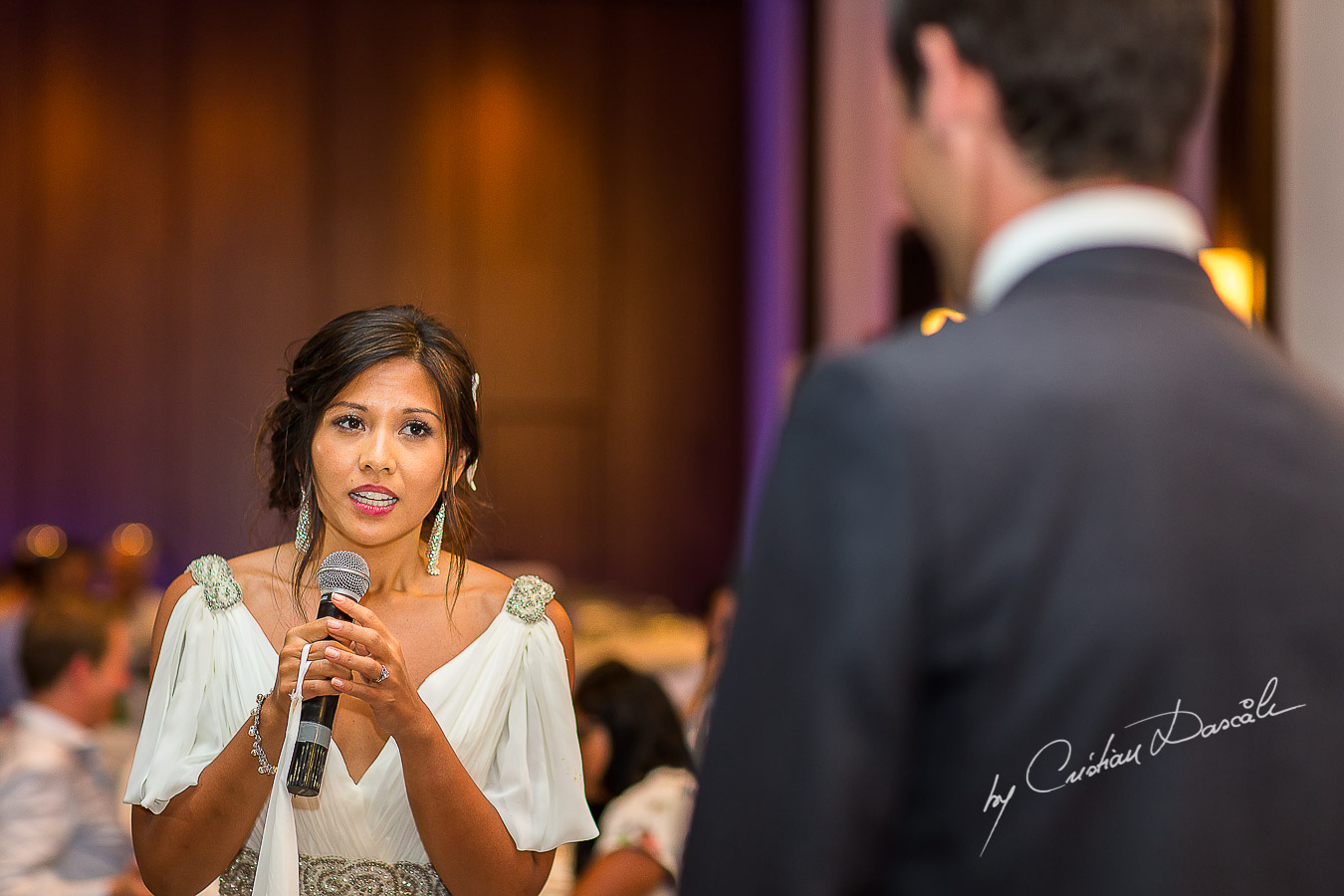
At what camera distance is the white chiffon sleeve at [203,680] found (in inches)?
46.3

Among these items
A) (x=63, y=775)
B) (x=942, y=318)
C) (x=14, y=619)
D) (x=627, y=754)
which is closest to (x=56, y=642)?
(x=63, y=775)

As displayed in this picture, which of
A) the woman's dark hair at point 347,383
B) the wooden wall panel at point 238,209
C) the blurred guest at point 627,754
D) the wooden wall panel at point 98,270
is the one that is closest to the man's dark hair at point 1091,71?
the woman's dark hair at point 347,383

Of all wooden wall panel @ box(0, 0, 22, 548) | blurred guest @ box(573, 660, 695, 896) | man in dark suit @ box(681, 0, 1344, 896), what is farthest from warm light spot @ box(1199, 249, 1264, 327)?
wooden wall panel @ box(0, 0, 22, 548)

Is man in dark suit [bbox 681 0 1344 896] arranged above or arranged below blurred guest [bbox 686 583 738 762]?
above

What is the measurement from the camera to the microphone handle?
1058 millimetres

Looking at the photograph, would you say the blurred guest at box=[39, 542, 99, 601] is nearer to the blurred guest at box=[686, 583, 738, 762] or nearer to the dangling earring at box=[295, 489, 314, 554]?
the blurred guest at box=[686, 583, 738, 762]

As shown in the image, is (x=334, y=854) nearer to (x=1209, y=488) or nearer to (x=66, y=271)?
(x=1209, y=488)

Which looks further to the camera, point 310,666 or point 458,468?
point 458,468

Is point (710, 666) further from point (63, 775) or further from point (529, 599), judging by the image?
point (529, 599)

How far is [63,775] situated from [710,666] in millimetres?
1371

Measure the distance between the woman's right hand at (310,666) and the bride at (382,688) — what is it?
4 centimetres

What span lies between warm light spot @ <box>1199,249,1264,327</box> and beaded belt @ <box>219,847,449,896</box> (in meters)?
2.67

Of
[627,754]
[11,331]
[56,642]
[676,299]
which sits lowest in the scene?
[627,754]

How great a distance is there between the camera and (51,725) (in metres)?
2.58
